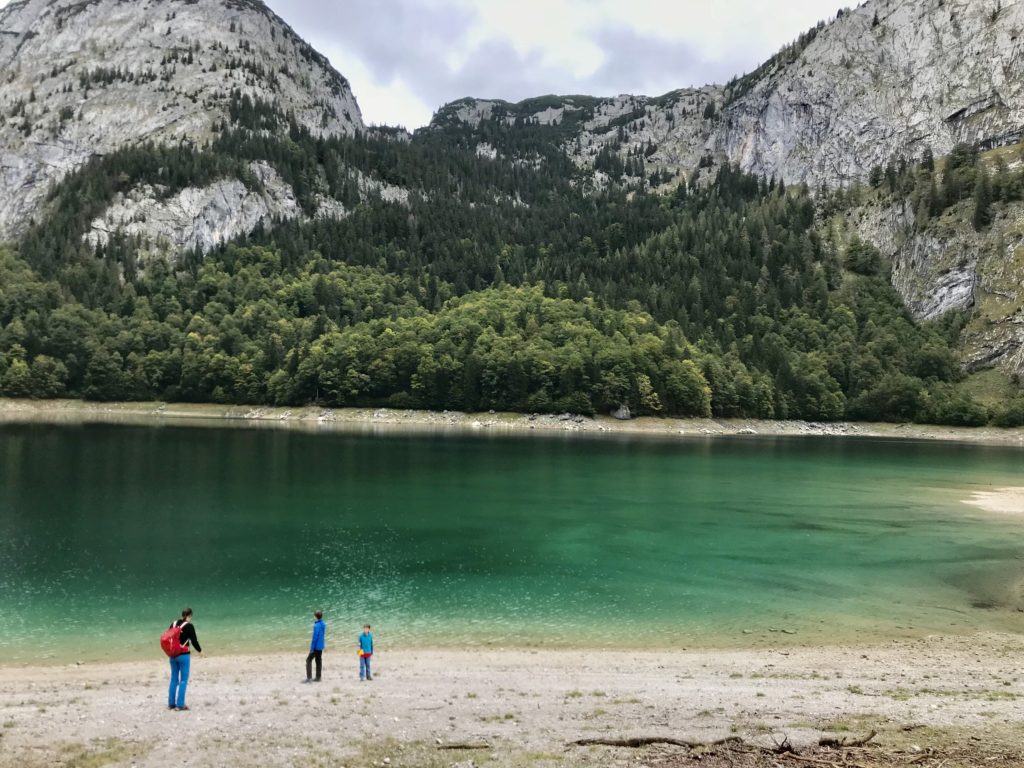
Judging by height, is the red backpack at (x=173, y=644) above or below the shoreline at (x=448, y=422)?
below

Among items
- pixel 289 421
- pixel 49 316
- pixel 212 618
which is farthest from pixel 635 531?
pixel 49 316

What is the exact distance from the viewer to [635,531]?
124 ft

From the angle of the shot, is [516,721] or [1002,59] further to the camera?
[1002,59]

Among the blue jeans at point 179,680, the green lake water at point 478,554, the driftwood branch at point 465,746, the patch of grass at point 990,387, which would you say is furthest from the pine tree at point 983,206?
the blue jeans at point 179,680

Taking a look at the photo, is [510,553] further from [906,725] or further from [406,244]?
[406,244]

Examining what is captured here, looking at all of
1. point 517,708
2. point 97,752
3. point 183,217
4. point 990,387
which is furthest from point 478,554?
point 183,217

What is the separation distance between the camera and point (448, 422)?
122 m

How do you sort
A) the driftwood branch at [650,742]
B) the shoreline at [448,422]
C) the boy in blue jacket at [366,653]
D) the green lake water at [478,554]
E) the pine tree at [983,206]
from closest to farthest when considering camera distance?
the driftwood branch at [650,742]
the boy in blue jacket at [366,653]
the green lake water at [478,554]
the shoreline at [448,422]
the pine tree at [983,206]

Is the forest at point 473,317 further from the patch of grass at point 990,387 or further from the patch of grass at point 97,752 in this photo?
the patch of grass at point 97,752

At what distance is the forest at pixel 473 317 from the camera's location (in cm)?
12706

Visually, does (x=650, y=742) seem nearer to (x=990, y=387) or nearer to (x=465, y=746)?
(x=465, y=746)

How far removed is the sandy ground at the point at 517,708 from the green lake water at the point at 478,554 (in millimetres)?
2327

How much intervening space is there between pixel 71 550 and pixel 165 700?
17.9 m

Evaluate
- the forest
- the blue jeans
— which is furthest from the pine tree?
→ the blue jeans
